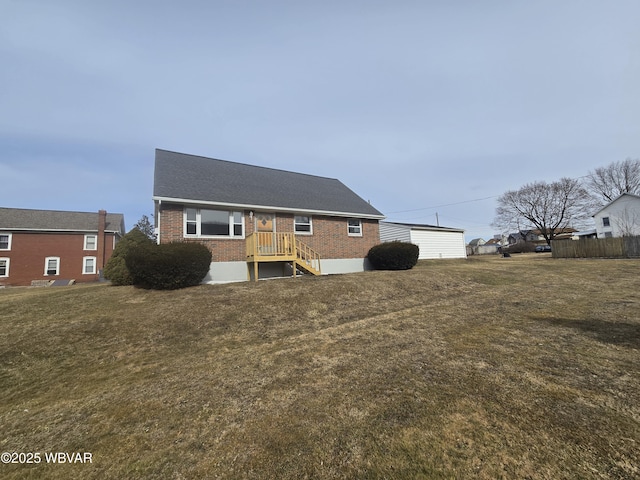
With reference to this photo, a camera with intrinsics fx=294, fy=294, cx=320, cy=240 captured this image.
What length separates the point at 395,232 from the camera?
27.7 m

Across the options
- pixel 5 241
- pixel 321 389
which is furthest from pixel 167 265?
pixel 5 241

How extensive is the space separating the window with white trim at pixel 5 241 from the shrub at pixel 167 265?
25237mm

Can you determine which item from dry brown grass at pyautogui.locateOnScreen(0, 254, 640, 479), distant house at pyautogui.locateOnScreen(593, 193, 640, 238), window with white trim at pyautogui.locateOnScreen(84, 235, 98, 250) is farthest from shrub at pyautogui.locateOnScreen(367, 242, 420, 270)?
distant house at pyautogui.locateOnScreen(593, 193, 640, 238)

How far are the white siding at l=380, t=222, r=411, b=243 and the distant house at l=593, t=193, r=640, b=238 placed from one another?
1108 inches

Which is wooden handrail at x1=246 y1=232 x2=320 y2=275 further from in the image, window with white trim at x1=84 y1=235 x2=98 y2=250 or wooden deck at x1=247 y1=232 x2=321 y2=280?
window with white trim at x1=84 y1=235 x2=98 y2=250

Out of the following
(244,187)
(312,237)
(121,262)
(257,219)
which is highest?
(244,187)

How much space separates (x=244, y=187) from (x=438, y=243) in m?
20.6

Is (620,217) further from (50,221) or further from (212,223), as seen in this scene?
(50,221)

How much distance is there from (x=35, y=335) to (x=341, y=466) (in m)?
7.82

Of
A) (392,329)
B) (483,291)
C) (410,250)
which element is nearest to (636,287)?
(483,291)

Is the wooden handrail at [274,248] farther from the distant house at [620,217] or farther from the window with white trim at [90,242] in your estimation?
the distant house at [620,217]

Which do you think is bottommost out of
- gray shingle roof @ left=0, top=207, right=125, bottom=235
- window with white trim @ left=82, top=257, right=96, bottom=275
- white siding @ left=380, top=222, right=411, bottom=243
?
window with white trim @ left=82, top=257, right=96, bottom=275

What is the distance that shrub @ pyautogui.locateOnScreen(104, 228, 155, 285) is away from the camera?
1250 cm

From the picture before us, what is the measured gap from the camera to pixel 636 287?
11.4 m
